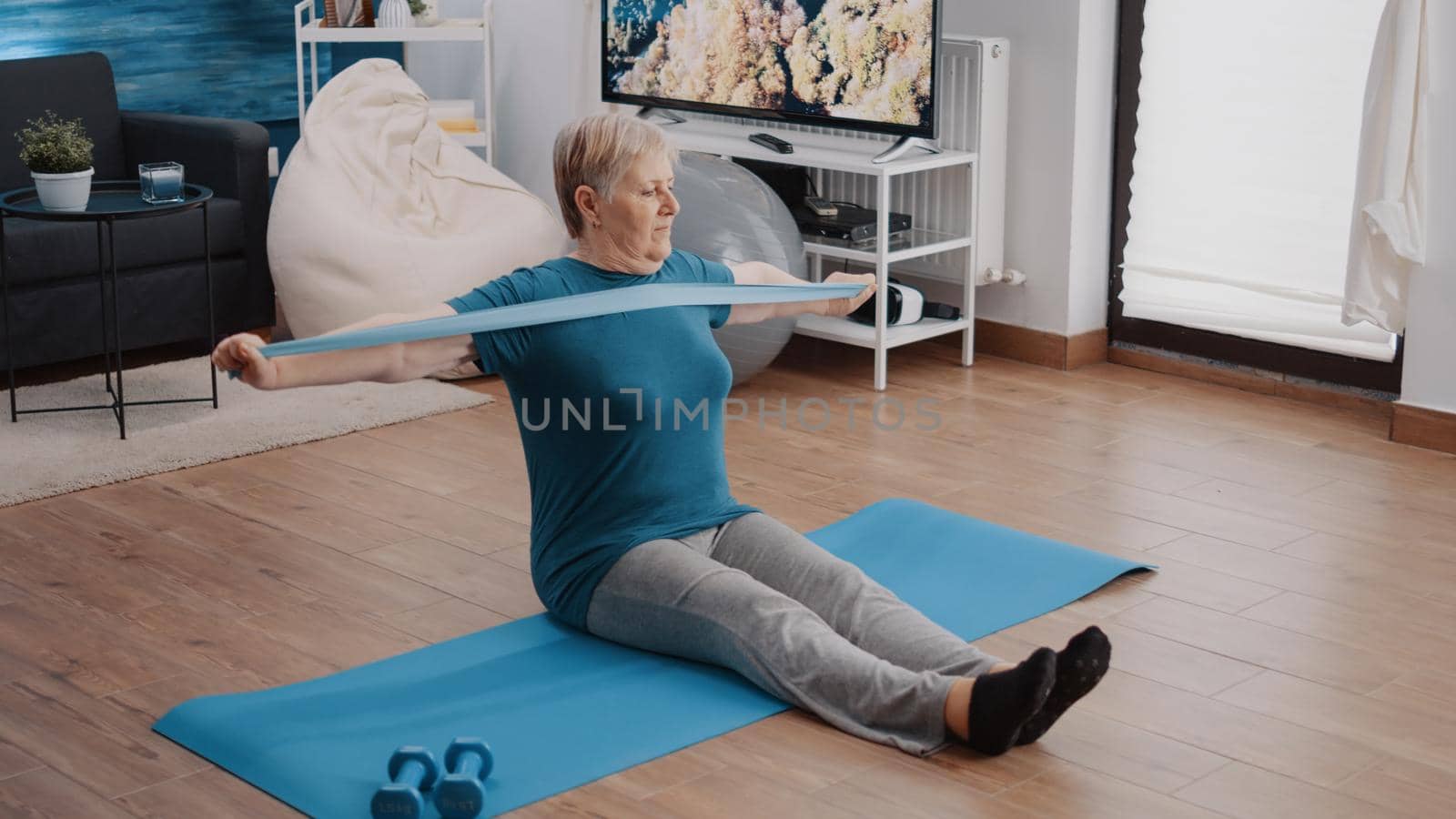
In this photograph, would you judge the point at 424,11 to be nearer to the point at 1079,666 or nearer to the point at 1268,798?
the point at 1079,666

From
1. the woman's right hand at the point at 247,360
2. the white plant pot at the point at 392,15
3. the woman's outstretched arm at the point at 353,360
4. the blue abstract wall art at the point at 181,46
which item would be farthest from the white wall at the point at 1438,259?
the blue abstract wall art at the point at 181,46

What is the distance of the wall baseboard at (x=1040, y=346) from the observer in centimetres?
465

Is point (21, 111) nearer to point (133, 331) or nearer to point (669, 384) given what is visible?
point (133, 331)

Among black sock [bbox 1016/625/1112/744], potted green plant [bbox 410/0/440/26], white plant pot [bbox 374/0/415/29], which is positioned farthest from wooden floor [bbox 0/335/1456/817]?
potted green plant [bbox 410/0/440/26]

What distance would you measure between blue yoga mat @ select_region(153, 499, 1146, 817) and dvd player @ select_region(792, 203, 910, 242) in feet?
5.67

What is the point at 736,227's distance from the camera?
420cm

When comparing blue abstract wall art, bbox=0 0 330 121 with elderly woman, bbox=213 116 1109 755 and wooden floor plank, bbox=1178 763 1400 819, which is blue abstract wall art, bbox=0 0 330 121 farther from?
wooden floor plank, bbox=1178 763 1400 819

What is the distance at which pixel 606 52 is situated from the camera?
5156 millimetres

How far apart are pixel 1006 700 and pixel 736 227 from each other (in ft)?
7.19

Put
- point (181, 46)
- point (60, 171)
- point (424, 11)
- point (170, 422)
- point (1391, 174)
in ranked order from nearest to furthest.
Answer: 1. point (1391, 174)
2. point (60, 171)
3. point (170, 422)
4. point (181, 46)
5. point (424, 11)

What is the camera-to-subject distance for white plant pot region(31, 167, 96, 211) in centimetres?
386

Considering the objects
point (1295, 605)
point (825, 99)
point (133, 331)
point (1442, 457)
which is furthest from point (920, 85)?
point (133, 331)

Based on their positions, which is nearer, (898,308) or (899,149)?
(899,149)

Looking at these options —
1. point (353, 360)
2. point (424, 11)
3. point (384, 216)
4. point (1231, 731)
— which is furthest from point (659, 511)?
point (424, 11)
